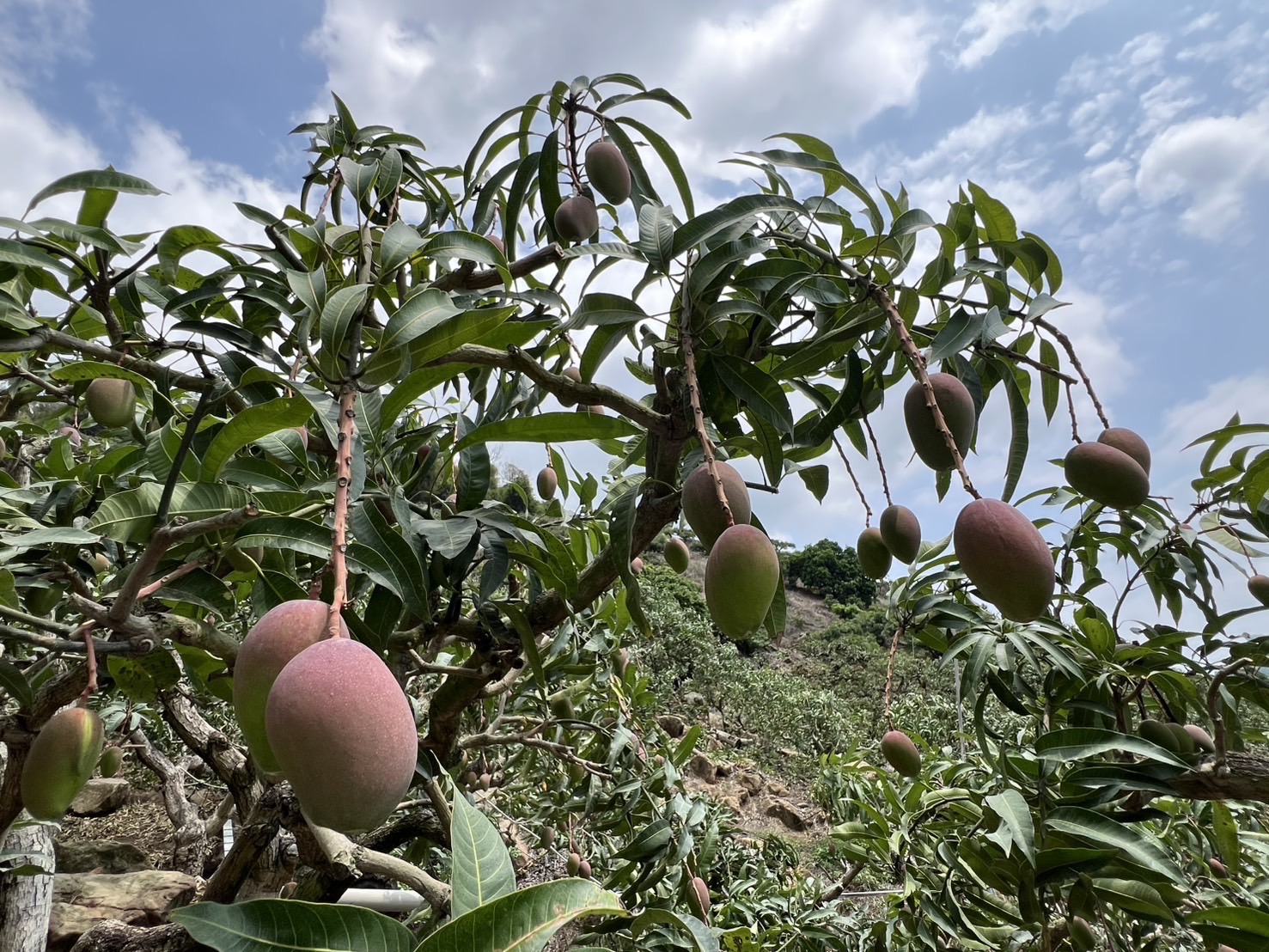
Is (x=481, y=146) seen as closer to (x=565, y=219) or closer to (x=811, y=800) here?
(x=565, y=219)

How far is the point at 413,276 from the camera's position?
1.29 metres

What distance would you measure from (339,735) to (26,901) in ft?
8.23

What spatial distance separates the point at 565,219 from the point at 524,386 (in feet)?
1.17

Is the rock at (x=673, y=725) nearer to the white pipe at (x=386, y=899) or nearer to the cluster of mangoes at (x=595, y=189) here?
the white pipe at (x=386, y=899)

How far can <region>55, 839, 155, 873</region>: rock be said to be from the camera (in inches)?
144

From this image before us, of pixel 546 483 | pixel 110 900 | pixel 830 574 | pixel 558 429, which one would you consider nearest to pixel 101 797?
pixel 110 900

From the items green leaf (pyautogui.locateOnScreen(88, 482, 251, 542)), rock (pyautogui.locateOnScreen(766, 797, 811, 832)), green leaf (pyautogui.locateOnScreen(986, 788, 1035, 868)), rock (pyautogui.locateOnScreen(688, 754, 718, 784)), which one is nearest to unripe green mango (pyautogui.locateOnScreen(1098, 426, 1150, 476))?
green leaf (pyautogui.locateOnScreen(986, 788, 1035, 868))

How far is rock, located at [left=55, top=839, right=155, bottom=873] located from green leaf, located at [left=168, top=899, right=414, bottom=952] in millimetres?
4277

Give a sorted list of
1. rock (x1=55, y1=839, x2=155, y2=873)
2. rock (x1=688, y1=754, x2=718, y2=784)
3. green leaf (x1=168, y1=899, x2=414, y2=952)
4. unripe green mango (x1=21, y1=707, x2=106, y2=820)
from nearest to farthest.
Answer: green leaf (x1=168, y1=899, x2=414, y2=952), unripe green mango (x1=21, y1=707, x2=106, y2=820), rock (x1=55, y1=839, x2=155, y2=873), rock (x1=688, y1=754, x2=718, y2=784)

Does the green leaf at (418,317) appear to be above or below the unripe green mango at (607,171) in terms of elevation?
below

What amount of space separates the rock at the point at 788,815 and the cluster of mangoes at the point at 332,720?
23.5 feet

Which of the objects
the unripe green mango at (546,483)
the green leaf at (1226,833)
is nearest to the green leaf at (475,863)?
the unripe green mango at (546,483)

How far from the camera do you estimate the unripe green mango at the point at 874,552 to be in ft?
3.14

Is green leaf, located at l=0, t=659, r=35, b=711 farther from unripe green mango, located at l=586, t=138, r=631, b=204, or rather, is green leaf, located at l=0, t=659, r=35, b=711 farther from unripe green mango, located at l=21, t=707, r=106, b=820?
unripe green mango, located at l=586, t=138, r=631, b=204
